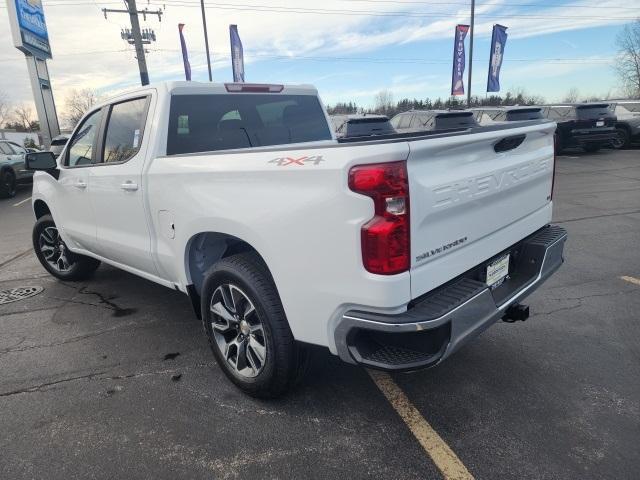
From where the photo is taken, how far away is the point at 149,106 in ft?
11.6

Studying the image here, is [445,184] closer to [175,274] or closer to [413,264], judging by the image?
[413,264]

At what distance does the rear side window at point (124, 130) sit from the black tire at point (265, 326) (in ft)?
4.70

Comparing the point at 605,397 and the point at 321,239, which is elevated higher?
the point at 321,239

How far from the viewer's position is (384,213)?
2.02 m

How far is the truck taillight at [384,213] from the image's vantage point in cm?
199

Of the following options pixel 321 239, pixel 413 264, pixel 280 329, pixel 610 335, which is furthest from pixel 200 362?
pixel 610 335

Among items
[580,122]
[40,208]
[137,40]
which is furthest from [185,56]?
[40,208]

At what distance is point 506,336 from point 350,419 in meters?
1.61

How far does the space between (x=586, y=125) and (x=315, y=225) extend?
55.7 feet

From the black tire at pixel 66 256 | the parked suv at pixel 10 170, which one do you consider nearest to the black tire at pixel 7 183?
the parked suv at pixel 10 170

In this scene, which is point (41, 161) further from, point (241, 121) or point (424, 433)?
point (424, 433)

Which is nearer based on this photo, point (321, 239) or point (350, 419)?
point (321, 239)

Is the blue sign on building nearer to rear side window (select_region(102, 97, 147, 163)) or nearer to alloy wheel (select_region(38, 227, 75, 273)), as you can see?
alloy wheel (select_region(38, 227, 75, 273))

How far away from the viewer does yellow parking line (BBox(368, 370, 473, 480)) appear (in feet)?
7.45
